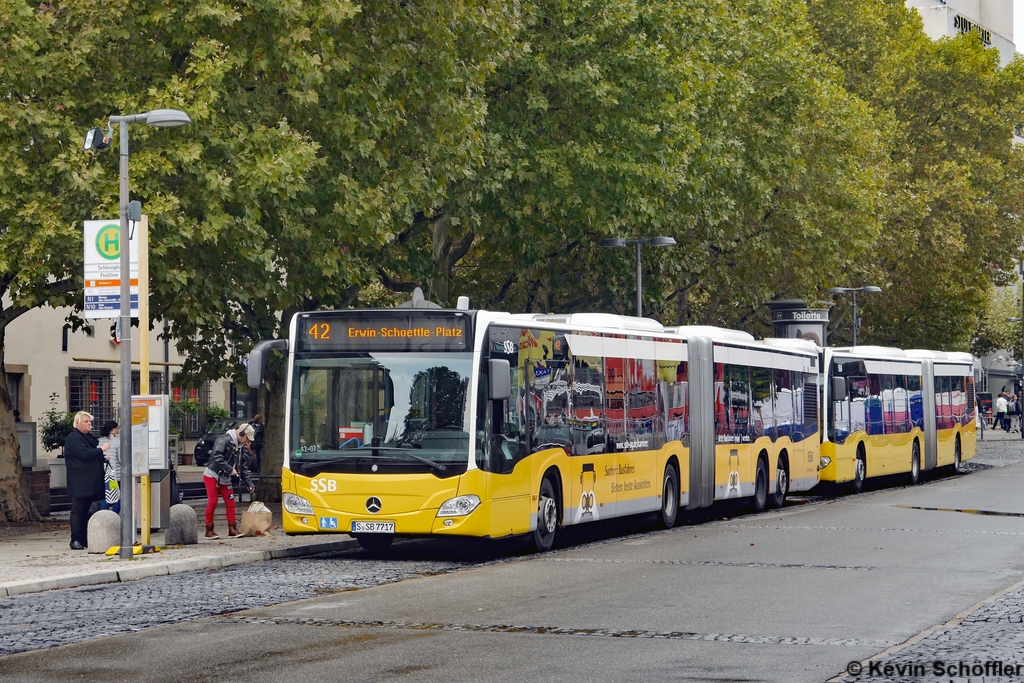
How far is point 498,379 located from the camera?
1791 cm

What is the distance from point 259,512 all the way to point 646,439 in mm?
5670

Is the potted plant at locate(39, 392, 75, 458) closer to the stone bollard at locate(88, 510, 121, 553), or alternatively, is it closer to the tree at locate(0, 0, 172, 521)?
the tree at locate(0, 0, 172, 521)

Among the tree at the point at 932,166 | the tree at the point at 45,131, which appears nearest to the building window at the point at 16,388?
the tree at the point at 45,131

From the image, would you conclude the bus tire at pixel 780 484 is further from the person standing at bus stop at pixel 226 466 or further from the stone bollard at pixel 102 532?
the stone bollard at pixel 102 532

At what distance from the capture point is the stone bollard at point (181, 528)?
1986cm

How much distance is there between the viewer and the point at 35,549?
20.1 meters

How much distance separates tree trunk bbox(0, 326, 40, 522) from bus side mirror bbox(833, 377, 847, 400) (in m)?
16.3

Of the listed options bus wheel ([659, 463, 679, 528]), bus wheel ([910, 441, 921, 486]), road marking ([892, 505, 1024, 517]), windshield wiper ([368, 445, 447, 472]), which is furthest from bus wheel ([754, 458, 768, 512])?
windshield wiper ([368, 445, 447, 472])

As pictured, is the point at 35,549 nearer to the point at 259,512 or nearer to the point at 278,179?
the point at 259,512

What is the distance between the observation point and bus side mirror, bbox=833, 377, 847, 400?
106 feet

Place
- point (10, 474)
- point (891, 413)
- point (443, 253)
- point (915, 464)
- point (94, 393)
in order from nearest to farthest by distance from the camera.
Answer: point (10, 474), point (443, 253), point (891, 413), point (915, 464), point (94, 393)

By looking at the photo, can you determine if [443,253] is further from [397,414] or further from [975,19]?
[975,19]

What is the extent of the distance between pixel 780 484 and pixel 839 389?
173 inches

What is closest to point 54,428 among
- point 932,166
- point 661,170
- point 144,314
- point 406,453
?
point 661,170
